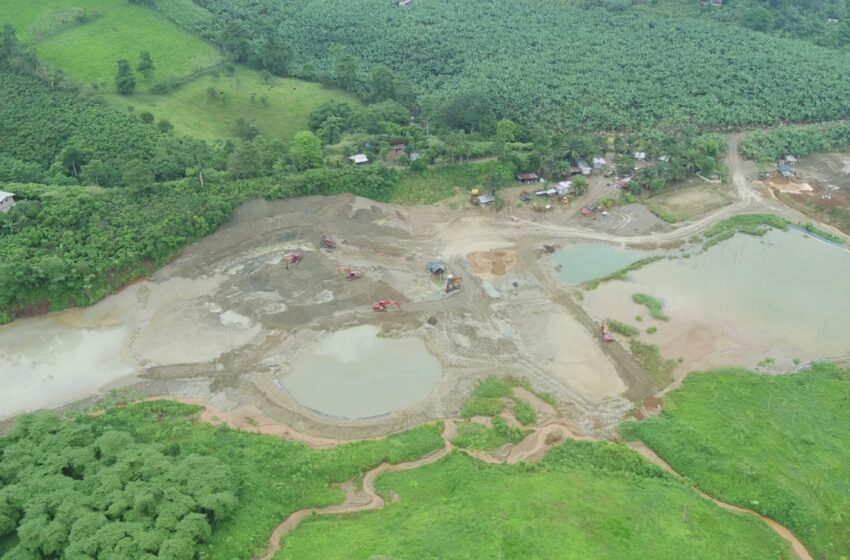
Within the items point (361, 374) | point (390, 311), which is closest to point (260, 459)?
point (361, 374)

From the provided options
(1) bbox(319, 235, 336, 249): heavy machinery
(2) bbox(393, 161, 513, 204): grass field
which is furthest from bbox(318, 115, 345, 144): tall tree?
(1) bbox(319, 235, 336, 249): heavy machinery

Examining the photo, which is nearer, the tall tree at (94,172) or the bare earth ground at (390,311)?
the bare earth ground at (390,311)

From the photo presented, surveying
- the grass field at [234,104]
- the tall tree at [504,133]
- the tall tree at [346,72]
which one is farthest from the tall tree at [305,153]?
the tall tree at [346,72]

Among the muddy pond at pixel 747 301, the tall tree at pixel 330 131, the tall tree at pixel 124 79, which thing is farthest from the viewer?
the tall tree at pixel 124 79

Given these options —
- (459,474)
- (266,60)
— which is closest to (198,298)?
(459,474)

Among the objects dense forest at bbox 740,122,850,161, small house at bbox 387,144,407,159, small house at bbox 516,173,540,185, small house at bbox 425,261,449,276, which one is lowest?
small house at bbox 425,261,449,276

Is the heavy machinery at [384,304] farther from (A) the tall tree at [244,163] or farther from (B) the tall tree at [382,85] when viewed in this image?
(B) the tall tree at [382,85]

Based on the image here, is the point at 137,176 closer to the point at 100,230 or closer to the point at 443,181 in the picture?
the point at 100,230

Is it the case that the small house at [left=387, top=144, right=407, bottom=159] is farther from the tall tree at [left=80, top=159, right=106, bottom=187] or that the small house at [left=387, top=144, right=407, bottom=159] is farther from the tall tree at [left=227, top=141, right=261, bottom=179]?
the tall tree at [left=80, top=159, right=106, bottom=187]
